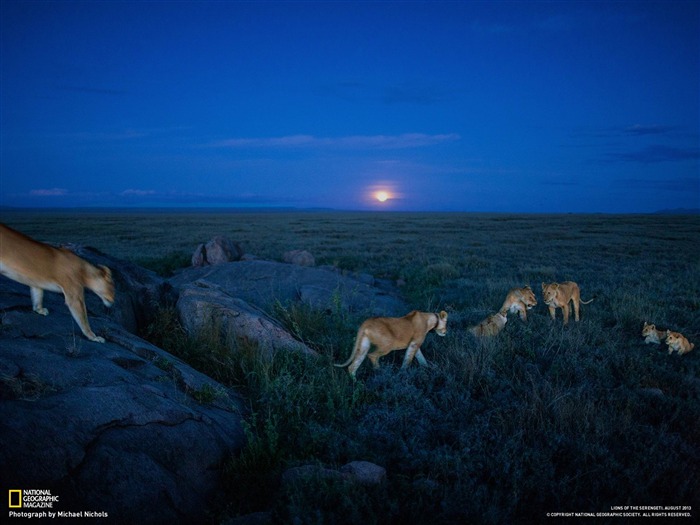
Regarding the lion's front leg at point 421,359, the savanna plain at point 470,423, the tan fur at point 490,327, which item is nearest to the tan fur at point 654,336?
the savanna plain at point 470,423

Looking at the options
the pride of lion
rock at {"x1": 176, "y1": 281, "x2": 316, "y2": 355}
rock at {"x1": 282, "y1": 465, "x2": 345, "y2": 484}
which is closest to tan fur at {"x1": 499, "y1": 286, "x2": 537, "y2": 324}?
the pride of lion

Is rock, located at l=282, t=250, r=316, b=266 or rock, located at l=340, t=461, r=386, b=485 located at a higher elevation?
rock, located at l=282, t=250, r=316, b=266

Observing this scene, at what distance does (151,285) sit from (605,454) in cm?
858

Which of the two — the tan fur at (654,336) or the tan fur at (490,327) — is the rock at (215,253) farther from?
the tan fur at (654,336)

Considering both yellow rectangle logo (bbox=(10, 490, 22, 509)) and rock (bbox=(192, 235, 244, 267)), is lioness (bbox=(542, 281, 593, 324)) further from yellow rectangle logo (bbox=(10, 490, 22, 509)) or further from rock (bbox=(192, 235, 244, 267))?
rock (bbox=(192, 235, 244, 267))

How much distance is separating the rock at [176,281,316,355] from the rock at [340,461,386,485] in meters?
3.00

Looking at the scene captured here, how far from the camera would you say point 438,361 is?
694 cm

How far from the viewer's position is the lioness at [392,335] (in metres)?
5.91

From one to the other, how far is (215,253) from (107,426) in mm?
14816

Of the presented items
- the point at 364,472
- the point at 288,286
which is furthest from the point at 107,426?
the point at 288,286

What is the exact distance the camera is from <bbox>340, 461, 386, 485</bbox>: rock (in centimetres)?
359

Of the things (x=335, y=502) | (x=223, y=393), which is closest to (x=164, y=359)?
(x=223, y=393)

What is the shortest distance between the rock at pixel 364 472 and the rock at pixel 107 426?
1.21 meters

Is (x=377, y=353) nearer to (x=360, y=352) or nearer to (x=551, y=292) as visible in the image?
(x=360, y=352)
